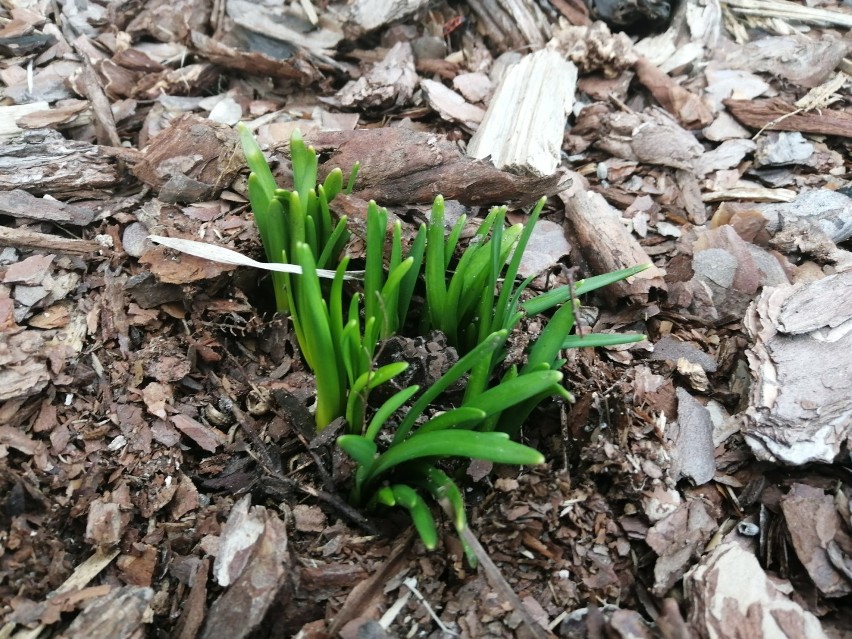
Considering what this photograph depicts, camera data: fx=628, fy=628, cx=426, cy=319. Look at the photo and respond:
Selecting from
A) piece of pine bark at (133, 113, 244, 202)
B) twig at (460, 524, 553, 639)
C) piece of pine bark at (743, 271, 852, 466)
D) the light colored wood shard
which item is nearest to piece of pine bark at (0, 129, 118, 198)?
piece of pine bark at (133, 113, 244, 202)

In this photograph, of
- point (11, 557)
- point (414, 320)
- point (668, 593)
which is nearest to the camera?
point (11, 557)

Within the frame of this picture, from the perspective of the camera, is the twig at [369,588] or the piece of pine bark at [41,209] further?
the piece of pine bark at [41,209]

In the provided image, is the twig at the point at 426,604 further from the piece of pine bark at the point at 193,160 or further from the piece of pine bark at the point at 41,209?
the piece of pine bark at the point at 41,209

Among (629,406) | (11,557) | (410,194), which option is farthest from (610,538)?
(11,557)

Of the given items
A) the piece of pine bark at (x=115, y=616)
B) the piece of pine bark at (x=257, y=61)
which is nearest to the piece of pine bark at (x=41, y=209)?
the piece of pine bark at (x=257, y=61)

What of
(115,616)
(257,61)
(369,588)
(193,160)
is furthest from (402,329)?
(257,61)

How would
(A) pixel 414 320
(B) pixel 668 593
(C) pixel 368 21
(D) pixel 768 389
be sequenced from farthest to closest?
(C) pixel 368 21
(A) pixel 414 320
(D) pixel 768 389
(B) pixel 668 593

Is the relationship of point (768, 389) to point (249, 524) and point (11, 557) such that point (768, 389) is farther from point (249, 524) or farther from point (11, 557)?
point (11, 557)
